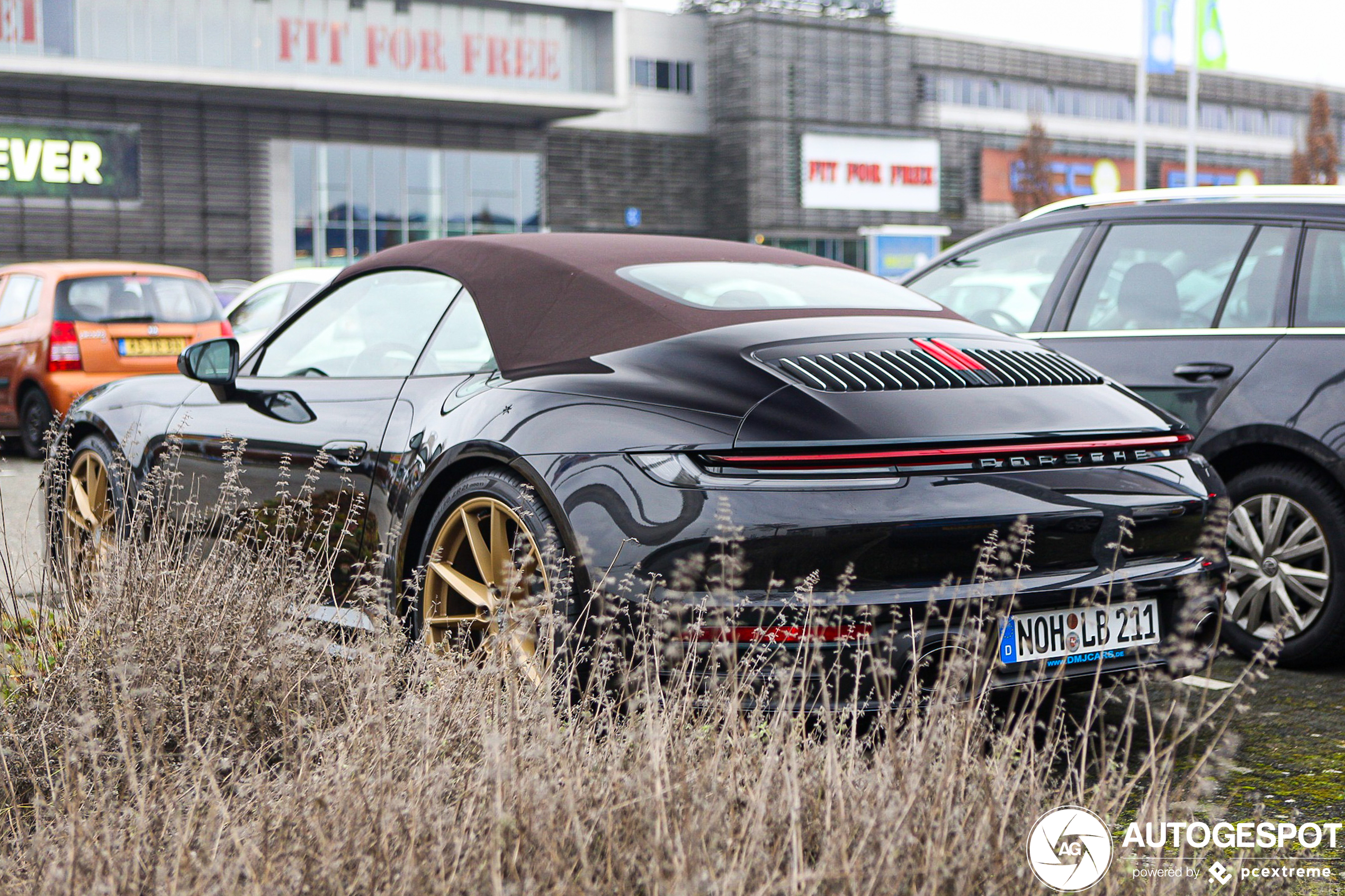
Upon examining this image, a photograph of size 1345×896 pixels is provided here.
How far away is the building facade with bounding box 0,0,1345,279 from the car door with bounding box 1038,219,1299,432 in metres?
36.9

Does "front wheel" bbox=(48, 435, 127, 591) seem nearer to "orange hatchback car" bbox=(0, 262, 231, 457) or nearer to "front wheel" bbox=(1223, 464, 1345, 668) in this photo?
"front wheel" bbox=(1223, 464, 1345, 668)

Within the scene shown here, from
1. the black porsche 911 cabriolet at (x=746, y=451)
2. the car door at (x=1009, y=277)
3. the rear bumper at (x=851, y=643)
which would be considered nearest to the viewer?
the rear bumper at (x=851, y=643)

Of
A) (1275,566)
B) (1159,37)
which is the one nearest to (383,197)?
(1159,37)

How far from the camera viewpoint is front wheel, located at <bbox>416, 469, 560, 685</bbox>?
3.13 metres

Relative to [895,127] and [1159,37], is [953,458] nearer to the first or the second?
[1159,37]

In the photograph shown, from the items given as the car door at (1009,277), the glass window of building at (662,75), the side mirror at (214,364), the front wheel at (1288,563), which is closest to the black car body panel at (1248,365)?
the front wheel at (1288,563)

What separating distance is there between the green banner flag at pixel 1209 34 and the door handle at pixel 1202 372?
2906cm

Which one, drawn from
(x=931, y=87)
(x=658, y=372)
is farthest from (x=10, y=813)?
(x=931, y=87)

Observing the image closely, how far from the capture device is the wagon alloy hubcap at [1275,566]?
4.84 m

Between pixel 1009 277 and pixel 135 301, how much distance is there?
8950mm

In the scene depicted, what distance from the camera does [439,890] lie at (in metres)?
2.06

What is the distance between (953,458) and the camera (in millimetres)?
3252

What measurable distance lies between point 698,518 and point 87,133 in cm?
4044

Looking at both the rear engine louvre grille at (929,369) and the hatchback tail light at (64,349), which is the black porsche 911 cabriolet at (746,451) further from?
the hatchback tail light at (64,349)
